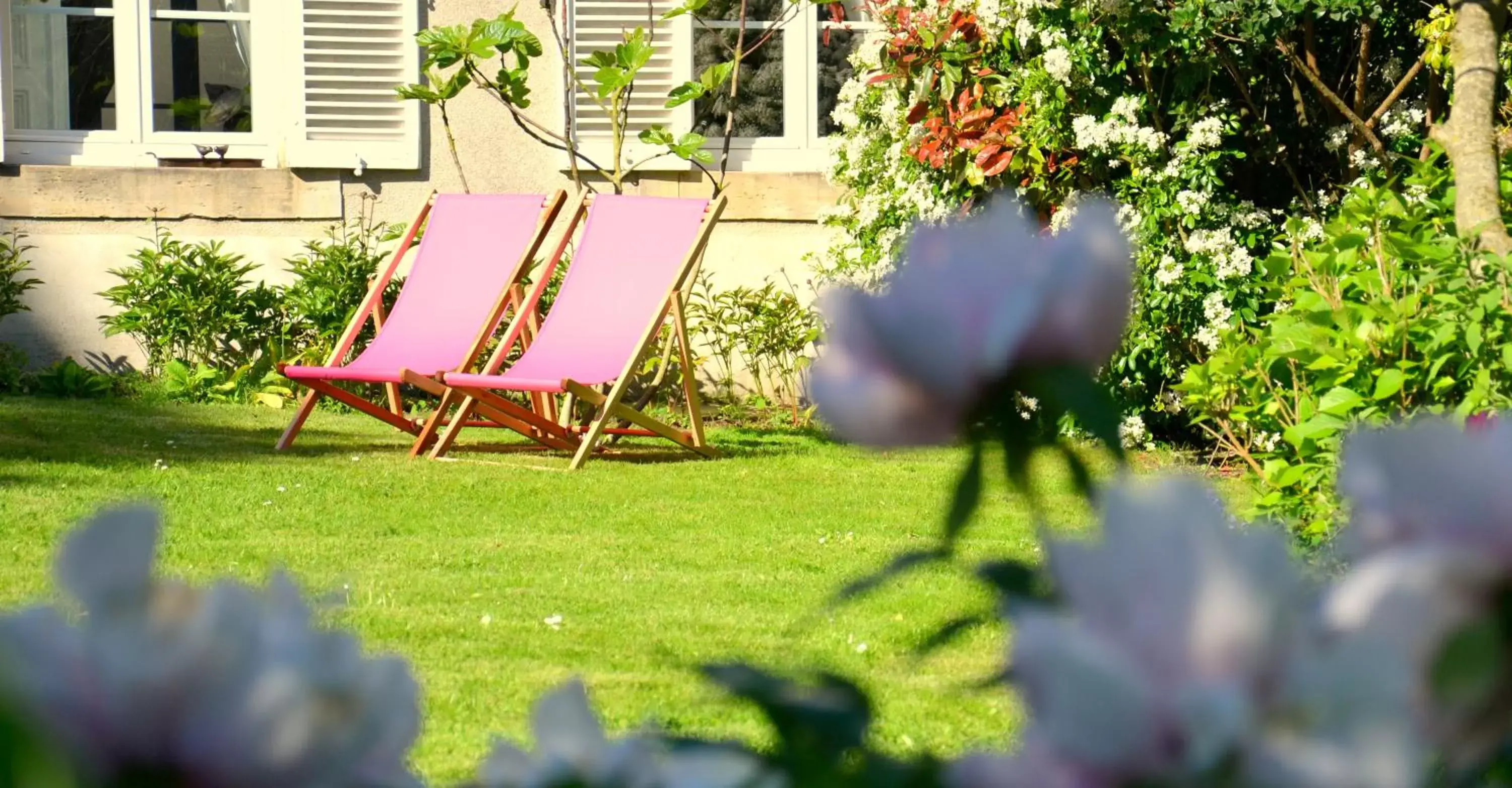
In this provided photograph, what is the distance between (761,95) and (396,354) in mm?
2695

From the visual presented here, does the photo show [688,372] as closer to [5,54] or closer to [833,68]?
[833,68]

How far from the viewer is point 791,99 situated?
835 cm

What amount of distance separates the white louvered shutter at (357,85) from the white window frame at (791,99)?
3.52 ft

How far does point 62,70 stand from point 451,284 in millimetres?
2717

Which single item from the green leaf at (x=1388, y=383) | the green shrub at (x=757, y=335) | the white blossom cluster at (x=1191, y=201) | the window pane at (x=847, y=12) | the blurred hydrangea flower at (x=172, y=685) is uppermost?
the window pane at (x=847, y=12)

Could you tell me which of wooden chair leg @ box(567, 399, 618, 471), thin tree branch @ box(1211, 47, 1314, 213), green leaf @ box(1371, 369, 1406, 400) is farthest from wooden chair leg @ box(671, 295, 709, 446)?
green leaf @ box(1371, 369, 1406, 400)

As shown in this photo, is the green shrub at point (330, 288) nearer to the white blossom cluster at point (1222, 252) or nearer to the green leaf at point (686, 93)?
the green leaf at point (686, 93)

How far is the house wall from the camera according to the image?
313 inches

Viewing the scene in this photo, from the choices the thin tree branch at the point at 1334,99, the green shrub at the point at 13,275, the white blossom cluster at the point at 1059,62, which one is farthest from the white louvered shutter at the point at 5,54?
the thin tree branch at the point at 1334,99

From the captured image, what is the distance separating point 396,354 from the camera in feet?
21.2

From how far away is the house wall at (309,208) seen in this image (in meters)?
7.94

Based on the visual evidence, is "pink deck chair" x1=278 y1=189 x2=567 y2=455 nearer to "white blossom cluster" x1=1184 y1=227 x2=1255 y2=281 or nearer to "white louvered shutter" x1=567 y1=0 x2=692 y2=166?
"white louvered shutter" x1=567 y1=0 x2=692 y2=166

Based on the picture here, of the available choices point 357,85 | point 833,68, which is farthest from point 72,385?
point 833,68

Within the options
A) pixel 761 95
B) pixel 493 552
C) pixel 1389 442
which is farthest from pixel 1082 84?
pixel 1389 442
